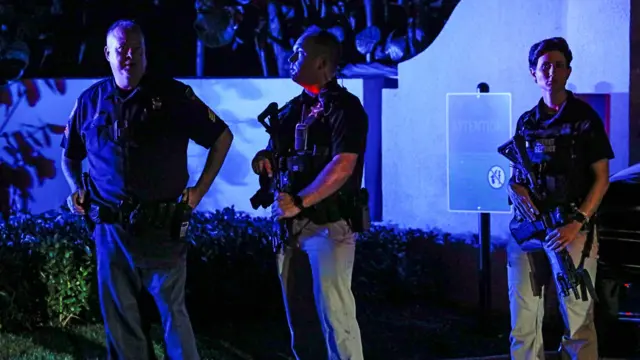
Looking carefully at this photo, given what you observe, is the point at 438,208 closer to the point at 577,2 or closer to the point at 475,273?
the point at 475,273

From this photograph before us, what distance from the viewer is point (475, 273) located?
7398mm

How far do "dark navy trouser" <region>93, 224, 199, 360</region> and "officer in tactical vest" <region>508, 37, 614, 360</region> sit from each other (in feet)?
5.80

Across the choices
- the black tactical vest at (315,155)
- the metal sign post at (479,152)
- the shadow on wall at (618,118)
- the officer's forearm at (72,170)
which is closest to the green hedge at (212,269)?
the metal sign post at (479,152)

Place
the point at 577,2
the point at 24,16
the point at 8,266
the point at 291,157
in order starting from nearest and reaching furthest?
the point at 291,157 → the point at 8,266 → the point at 577,2 → the point at 24,16

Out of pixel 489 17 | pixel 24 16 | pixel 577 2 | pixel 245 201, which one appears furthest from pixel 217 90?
pixel 577 2

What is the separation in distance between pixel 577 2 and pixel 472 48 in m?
0.89

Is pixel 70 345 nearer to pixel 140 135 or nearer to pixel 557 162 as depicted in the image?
pixel 140 135

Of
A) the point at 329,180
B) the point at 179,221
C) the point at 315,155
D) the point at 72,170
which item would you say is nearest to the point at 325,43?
the point at 315,155

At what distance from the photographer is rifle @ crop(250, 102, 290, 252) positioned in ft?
14.3

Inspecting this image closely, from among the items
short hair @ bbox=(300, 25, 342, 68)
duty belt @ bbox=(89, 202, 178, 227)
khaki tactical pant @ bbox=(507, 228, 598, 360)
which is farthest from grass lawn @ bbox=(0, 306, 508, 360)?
short hair @ bbox=(300, 25, 342, 68)

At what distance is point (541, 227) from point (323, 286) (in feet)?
3.74

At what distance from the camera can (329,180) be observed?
13.9ft

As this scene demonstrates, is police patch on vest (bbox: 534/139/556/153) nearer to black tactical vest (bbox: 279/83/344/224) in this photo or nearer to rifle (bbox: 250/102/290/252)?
black tactical vest (bbox: 279/83/344/224)

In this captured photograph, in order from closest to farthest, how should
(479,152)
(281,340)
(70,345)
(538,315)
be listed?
(538,315) < (70,345) < (281,340) < (479,152)
